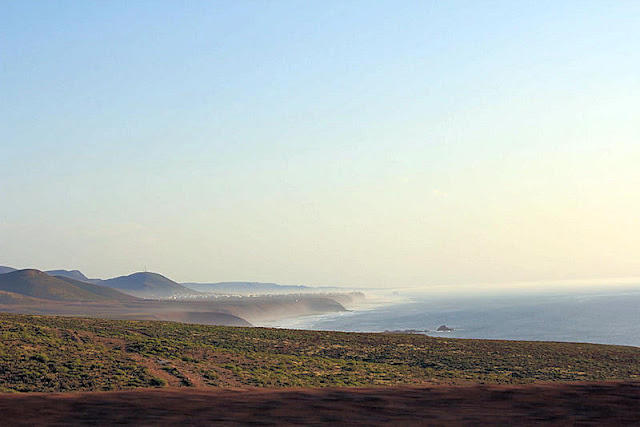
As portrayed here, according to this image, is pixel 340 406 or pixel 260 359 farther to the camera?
pixel 260 359

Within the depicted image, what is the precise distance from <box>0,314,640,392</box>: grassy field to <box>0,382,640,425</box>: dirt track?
1712 centimetres

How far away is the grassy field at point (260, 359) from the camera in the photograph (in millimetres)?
28766

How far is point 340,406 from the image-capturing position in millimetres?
10000

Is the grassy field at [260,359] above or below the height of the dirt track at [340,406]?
below

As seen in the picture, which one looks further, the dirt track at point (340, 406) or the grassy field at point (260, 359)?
the grassy field at point (260, 359)

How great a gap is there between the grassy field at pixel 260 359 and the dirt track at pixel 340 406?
17.1 metres

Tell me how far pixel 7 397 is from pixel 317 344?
35937mm

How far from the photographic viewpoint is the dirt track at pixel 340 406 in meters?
9.01

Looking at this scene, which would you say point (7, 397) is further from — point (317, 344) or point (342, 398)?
point (317, 344)

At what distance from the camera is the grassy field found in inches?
1133

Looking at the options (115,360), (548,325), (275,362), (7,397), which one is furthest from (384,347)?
(548,325)

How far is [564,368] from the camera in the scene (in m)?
37.3

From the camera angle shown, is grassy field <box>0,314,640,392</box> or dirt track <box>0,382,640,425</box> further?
grassy field <box>0,314,640,392</box>

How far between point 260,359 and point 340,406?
90.8 feet
